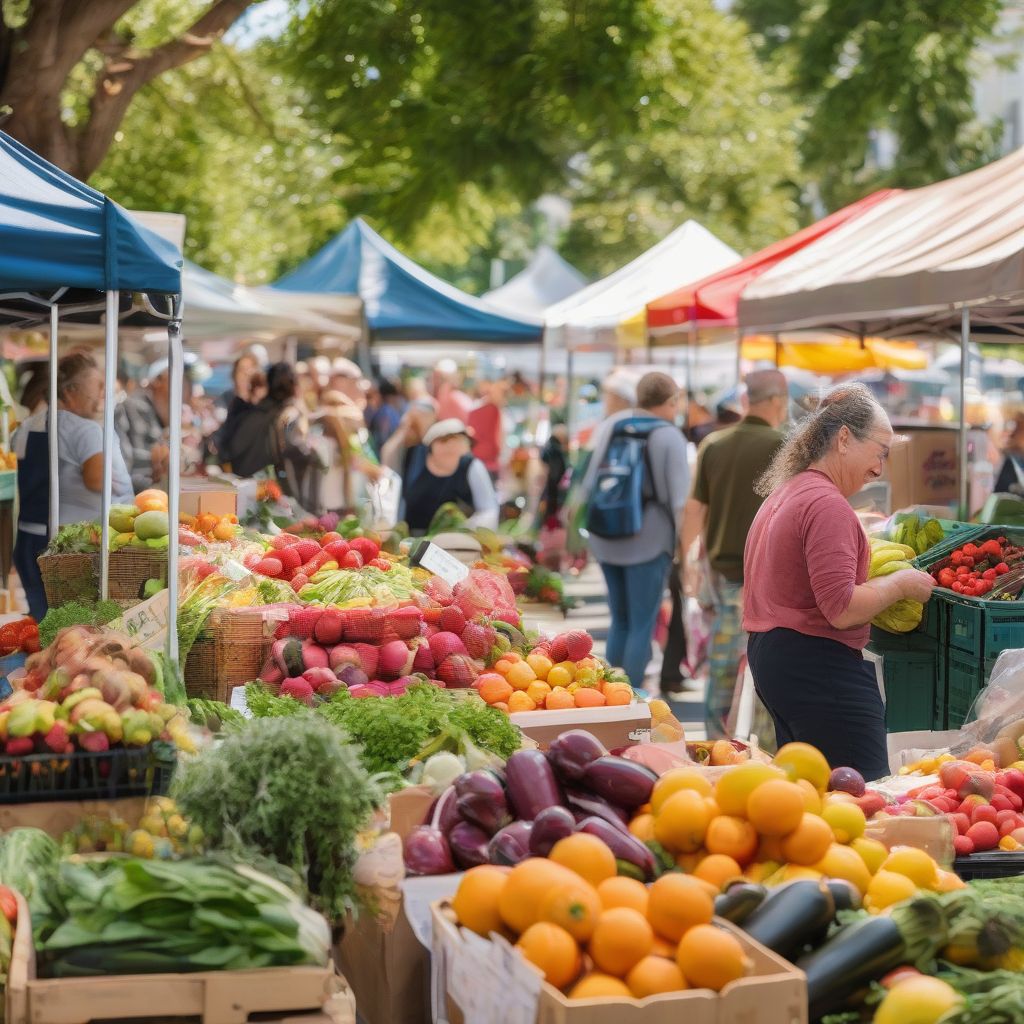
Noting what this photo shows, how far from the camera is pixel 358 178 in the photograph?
18641 millimetres

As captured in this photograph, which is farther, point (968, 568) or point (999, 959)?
point (968, 568)

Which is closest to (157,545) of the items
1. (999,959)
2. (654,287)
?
(999,959)

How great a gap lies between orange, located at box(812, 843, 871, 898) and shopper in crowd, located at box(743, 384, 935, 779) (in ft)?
4.86

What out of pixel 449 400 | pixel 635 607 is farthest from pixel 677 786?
pixel 449 400

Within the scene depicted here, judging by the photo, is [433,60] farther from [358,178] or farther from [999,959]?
[999,959]

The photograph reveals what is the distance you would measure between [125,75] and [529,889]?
28.8 ft

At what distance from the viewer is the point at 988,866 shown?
430 cm

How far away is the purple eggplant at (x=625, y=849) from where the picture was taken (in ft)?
10.6

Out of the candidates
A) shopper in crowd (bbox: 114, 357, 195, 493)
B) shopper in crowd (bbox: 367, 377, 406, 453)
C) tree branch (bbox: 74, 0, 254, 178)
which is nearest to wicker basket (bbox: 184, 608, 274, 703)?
tree branch (bbox: 74, 0, 254, 178)

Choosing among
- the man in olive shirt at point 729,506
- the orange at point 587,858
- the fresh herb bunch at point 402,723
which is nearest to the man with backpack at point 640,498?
the man in olive shirt at point 729,506

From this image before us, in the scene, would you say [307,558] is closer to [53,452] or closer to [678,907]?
[53,452]

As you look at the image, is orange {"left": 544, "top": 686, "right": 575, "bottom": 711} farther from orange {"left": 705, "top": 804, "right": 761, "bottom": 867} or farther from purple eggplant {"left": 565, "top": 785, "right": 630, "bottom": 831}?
orange {"left": 705, "top": 804, "right": 761, "bottom": 867}

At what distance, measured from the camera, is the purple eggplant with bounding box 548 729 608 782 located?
3.61 m

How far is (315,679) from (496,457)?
44.1 feet
